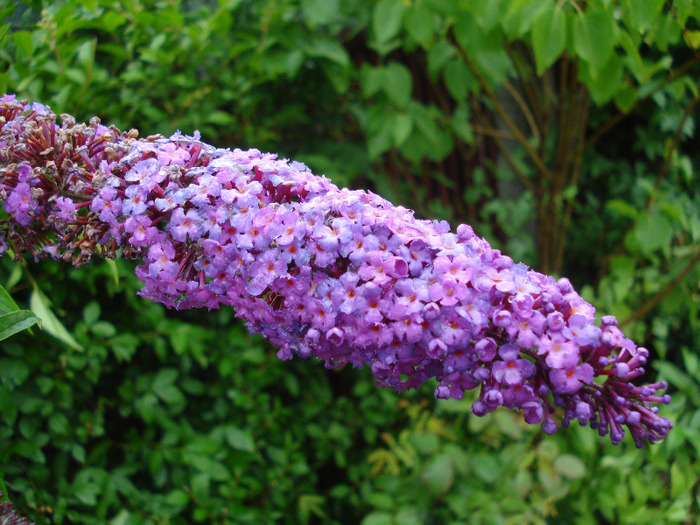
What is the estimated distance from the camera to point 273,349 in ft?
6.00

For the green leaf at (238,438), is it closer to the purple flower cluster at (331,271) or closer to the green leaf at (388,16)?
the purple flower cluster at (331,271)

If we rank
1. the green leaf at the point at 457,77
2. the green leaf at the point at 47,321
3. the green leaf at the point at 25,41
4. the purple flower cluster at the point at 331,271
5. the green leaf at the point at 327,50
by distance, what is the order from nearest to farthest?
1. the purple flower cluster at the point at 331,271
2. the green leaf at the point at 47,321
3. the green leaf at the point at 25,41
4. the green leaf at the point at 327,50
5. the green leaf at the point at 457,77

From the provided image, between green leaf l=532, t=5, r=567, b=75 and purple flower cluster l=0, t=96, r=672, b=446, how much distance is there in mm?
799

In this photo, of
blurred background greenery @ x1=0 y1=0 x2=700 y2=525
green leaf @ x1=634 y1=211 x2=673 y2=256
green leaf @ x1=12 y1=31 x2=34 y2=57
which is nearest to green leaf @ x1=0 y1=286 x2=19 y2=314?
blurred background greenery @ x1=0 y1=0 x2=700 y2=525

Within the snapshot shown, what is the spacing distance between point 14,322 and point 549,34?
1325 mm

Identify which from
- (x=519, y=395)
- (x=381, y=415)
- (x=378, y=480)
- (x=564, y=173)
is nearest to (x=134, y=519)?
(x=378, y=480)

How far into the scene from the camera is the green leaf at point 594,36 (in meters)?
1.34

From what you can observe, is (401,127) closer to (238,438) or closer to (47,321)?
(238,438)

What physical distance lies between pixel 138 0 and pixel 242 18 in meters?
0.49

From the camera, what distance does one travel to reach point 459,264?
2.35ft

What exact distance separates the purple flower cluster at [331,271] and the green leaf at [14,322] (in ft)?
0.38

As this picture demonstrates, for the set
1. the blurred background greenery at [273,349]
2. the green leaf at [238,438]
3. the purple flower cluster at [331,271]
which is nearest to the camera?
the purple flower cluster at [331,271]

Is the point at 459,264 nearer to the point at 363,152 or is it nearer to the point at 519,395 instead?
the point at 519,395

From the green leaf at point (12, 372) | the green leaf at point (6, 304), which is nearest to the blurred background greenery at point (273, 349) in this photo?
the green leaf at point (12, 372)
